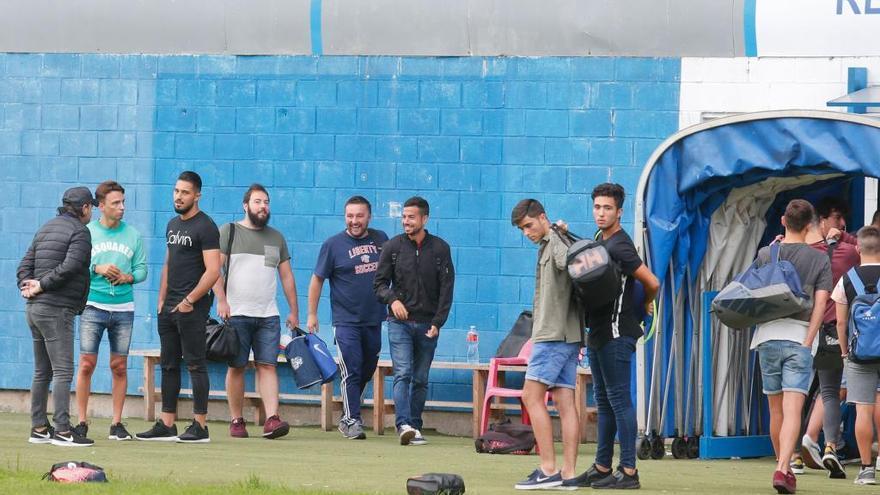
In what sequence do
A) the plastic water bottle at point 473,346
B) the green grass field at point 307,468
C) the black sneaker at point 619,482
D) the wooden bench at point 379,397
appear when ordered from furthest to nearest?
the plastic water bottle at point 473,346 → the wooden bench at point 379,397 → the black sneaker at point 619,482 → the green grass field at point 307,468

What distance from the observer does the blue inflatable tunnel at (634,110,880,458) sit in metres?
11.1

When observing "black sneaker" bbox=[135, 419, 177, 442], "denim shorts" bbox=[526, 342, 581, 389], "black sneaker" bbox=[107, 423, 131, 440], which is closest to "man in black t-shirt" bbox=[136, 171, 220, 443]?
"black sneaker" bbox=[135, 419, 177, 442]

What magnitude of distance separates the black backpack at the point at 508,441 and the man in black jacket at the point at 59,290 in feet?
9.15

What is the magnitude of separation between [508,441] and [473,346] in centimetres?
191

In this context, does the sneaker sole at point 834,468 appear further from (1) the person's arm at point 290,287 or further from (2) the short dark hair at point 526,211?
(1) the person's arm at point 290,287

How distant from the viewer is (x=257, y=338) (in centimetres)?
1284

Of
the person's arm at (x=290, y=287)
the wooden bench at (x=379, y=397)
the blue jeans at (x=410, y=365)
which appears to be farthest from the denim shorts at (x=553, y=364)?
the person's arm at (x=290, y=287)

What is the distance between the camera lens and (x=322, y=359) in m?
12.9

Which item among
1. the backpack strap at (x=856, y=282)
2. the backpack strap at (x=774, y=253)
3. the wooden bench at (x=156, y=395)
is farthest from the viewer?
the wooden bench at (x=156, y=395)

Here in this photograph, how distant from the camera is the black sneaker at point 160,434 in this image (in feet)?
39.5

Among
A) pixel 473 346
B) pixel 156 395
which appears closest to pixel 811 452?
pixel 473 346

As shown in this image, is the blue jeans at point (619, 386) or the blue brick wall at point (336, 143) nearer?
the blue jeans at point (619, 386)

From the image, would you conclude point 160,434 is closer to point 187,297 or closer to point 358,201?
point 187,297

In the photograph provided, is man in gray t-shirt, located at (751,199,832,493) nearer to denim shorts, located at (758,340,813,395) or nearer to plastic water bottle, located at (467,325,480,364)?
denim shorts, located at (758,340,813,395)
